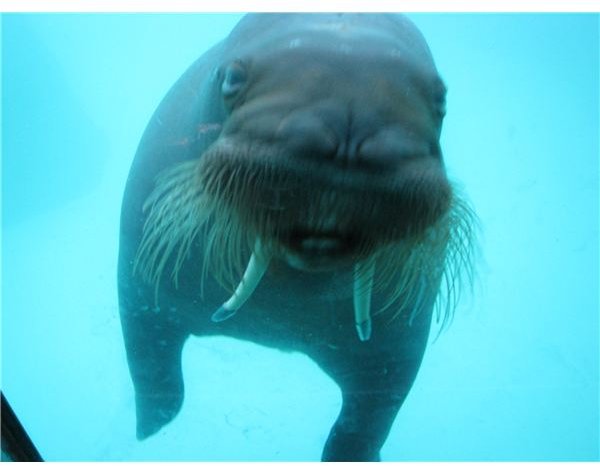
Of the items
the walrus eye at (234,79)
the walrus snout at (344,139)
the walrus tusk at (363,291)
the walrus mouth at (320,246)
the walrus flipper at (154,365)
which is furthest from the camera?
the walrus flipper at (154,365)

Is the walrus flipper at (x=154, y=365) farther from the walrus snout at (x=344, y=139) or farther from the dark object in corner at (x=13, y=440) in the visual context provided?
the walrus snout at (x=344, y=139)

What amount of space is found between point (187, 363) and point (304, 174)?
15.1 ft

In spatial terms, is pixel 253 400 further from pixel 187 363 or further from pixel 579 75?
A: pixel 579 75

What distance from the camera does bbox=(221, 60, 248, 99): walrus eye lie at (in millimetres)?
2492

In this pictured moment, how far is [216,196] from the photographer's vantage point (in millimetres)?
2336

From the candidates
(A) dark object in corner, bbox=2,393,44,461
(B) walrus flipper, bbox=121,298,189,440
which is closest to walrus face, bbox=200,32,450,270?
(A) dark object in corner, bbox=2,393,44,461

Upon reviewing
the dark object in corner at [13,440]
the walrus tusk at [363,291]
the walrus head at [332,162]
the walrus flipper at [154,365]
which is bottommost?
the walrus flipper at [154,365]

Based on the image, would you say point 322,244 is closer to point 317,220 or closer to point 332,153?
point 317,220

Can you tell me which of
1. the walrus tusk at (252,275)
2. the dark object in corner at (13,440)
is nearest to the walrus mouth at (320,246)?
the walrus tusk at (252,275)

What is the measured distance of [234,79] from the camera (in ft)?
8.31

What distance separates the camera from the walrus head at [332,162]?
204 centimetres

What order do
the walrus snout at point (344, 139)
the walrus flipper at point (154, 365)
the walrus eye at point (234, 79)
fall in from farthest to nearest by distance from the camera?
the walrus flipper at point (154, 365), the walrus eye at point (234, 79), the walrus snout at point (344, 139)

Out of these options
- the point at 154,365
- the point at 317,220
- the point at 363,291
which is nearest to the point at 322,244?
the point at 317,220

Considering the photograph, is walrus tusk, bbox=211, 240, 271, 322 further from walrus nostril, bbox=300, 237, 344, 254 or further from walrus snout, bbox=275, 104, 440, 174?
walrus snout, bbox=275, 104, 440, 174
